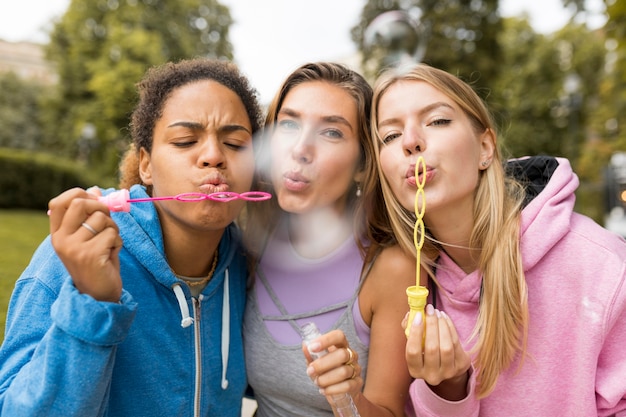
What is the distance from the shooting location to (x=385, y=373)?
200cm

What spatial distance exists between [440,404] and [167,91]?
165 cm

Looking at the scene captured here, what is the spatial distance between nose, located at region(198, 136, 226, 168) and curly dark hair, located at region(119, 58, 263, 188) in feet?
0.92

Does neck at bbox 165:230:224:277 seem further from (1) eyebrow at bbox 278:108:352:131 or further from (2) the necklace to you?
(1) eyebrow at bbox 278:108:352:131

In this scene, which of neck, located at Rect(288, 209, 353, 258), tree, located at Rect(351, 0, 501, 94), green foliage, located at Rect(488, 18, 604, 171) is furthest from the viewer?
green foliage, located at Rect(488, 18, 604, 171)

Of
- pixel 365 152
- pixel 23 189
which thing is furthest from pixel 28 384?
pixel 23 189

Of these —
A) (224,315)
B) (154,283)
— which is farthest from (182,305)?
(224,315)

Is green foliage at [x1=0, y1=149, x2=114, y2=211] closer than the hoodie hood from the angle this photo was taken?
No

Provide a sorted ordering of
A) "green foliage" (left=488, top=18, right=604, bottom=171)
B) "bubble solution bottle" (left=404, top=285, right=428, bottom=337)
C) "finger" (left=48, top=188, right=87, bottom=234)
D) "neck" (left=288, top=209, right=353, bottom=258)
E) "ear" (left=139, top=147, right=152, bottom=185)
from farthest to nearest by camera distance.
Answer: "green foliage" (left=488, top=18, right=604, bottom=171)
"neck" (left=288, top=209, right=353, bottom=258)
"ear" (left=139, top=147, right=152, bottom=185)
"bubble solution bottle" (left=404, top=285, right=428, bottom=337)
"finger" (left=48, top=188, right=87, bottom=234)

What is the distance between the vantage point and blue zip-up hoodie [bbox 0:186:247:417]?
1.38 m

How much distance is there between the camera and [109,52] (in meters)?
20.4

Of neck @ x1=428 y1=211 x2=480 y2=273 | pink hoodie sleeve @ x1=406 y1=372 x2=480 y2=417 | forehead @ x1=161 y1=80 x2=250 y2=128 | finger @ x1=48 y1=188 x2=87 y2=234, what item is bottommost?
pink hoodie sleeve @ x1=406 y1=372 x2=480 y2=417

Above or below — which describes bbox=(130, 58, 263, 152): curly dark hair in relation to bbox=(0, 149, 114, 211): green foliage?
above

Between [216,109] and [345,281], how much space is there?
2.99 feet

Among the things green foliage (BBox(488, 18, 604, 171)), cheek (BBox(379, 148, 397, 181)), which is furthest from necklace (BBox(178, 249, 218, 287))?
green foliage (BBox(488, 18, 604, 171))
